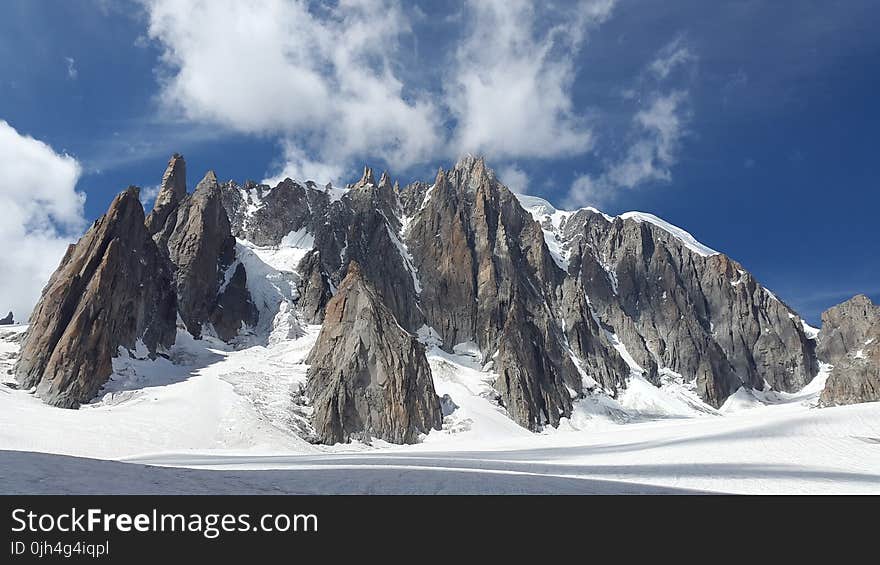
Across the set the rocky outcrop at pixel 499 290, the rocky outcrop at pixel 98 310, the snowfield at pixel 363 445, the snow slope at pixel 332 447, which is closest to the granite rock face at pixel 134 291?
the rocky outcrop at pixel 98 310

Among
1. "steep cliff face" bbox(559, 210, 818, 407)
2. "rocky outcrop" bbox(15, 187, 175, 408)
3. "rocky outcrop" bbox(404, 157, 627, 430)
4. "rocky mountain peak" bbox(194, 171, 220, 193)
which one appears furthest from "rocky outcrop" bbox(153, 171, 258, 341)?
"steep cliff face" bbox(559, 210, 818, 407)

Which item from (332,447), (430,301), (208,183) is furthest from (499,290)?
(332,447)

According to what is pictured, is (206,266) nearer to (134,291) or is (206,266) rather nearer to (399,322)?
(134,291)

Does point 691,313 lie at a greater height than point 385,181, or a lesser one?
lesser

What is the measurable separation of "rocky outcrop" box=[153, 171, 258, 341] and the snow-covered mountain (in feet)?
1.33

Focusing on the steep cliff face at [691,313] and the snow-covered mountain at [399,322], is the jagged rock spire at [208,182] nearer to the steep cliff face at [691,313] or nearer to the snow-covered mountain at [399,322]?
the snow-covered mountain at [399,322]

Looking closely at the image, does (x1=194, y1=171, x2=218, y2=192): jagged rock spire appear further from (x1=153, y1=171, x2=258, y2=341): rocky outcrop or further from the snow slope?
the snow slope

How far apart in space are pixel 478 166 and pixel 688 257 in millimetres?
85402

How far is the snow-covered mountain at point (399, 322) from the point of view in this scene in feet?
225

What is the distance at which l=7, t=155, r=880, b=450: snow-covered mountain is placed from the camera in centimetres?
6869

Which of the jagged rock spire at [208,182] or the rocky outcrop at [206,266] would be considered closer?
the rocky outcrop at [206,266]

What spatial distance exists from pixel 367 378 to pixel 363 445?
1043cm

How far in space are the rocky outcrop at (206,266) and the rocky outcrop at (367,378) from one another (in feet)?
87.7

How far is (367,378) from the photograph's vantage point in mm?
73625
